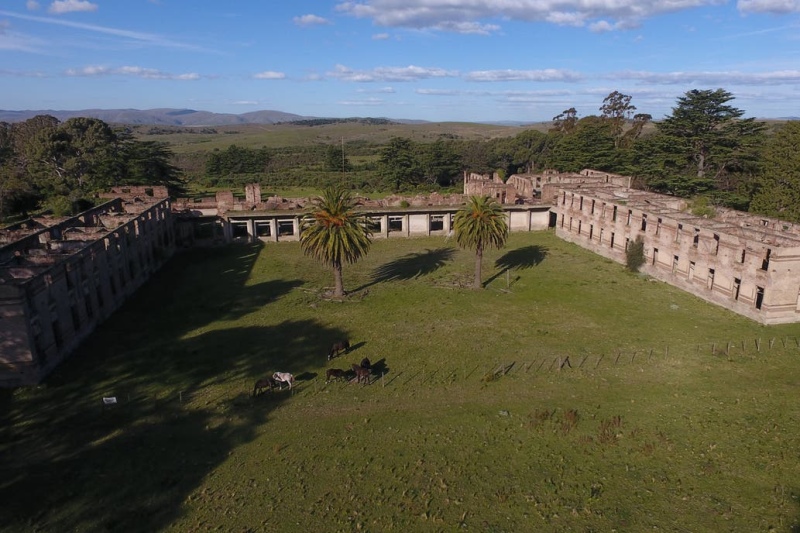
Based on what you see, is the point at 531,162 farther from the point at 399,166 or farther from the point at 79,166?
the point at 79,166

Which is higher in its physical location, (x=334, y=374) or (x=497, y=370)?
(x=334, y=374)

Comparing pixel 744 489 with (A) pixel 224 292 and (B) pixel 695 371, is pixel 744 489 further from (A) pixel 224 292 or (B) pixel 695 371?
→ (A) pixel 224 292

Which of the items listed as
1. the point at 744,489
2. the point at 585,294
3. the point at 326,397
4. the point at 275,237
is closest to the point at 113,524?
the point at 326,397

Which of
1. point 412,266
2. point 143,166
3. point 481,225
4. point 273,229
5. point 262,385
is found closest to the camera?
point 262,385

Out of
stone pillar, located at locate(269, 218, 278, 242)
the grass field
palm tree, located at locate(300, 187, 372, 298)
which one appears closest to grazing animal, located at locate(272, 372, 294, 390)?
the grass field

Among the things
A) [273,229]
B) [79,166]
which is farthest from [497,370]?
[79,166]

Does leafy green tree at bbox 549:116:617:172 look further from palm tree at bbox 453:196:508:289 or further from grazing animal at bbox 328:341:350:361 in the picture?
grazing animal at bbox 328:341:350:361
